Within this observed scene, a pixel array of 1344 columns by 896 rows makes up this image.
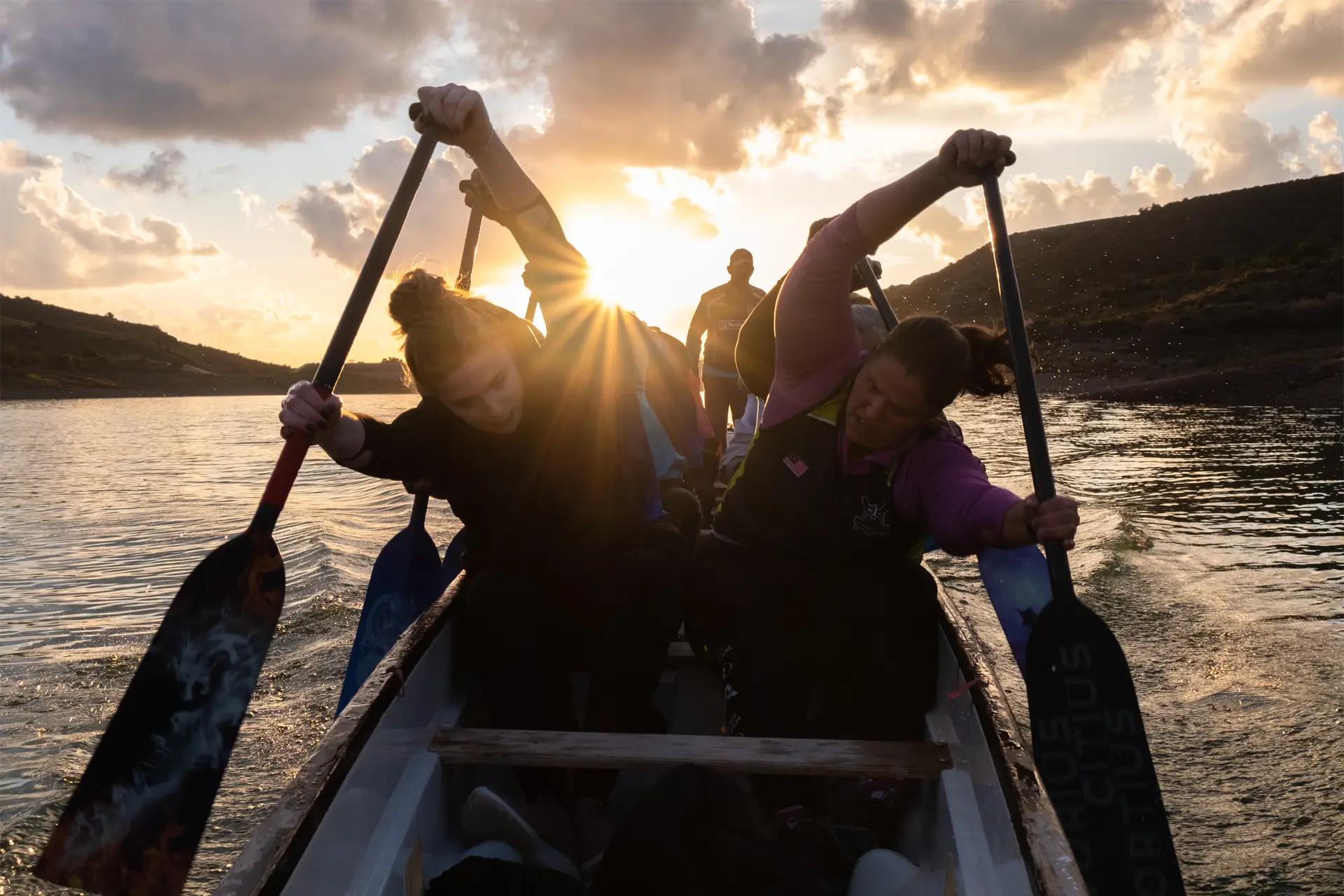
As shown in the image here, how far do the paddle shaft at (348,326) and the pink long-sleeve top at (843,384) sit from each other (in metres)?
1.35

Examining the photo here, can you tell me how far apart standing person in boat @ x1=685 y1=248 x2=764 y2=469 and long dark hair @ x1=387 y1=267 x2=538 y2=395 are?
5.99m

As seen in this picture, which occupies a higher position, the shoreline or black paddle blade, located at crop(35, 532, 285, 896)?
black paddle blade, located at crop(35, 532, 285, 896)

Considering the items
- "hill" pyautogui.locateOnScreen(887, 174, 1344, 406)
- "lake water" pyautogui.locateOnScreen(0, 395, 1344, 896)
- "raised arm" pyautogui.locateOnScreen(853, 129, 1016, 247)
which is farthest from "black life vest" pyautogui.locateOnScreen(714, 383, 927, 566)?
"hill" pyautogui.locateOnScreen(887, 174, 1344, 406)

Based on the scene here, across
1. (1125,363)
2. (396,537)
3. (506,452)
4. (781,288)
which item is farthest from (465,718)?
(1125,363)

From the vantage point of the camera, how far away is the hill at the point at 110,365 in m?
60.2

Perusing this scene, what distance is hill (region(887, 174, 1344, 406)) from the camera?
88.2ft

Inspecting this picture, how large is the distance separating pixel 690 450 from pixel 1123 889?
3.17 m

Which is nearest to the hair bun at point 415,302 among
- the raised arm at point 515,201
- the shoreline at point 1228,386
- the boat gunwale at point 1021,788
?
the raised arm at point 515,201

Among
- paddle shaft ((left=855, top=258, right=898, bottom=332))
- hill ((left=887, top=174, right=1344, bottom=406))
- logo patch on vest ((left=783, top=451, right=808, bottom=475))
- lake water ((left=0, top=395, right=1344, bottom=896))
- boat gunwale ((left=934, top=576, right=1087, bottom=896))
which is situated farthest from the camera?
hill ((left=887, top=174, right=1344, bottom=406))

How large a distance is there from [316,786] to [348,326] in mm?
1620

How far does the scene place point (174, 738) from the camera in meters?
2.55

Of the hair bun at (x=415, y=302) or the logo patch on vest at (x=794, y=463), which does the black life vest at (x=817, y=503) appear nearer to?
the logo patch on vest at (x=794, y=463)

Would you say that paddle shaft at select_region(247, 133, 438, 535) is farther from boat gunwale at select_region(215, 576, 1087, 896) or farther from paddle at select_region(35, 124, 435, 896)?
boat gunwale at select_region(215, 576, 1087, 896)

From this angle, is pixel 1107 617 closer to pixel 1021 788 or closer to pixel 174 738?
pixel 1021 788
